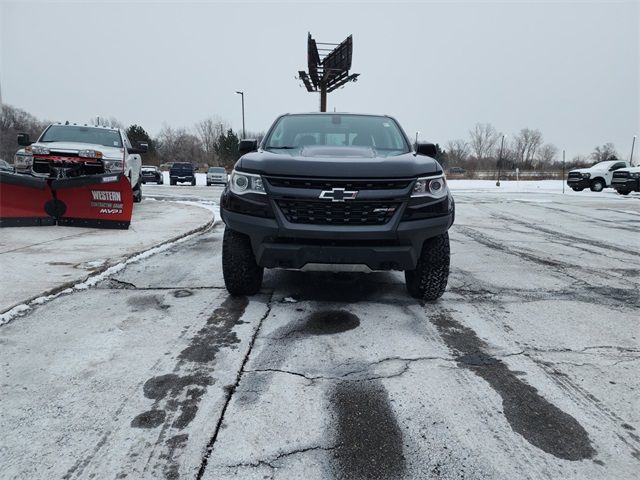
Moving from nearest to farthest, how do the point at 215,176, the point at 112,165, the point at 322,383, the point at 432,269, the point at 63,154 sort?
the point at 322,383, the point at 432,269, the point at 63,154, the point at 112,165, the point at 215,176

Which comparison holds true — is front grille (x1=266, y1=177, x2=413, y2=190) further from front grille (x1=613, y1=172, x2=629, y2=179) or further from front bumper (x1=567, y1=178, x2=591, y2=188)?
front bumper (x1=567, y1=178, x2=591, y2=188)

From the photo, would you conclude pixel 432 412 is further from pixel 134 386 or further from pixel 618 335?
pixel 618 335

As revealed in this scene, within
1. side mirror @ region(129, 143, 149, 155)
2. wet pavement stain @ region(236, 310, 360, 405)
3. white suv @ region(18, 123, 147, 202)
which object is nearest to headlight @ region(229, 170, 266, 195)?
wet pavement stain @ region(236, 310, 360, 405)

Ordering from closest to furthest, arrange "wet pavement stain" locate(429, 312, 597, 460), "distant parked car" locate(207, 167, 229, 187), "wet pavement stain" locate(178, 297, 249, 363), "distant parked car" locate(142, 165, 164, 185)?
"wet pavement stain" locate(429, 312, 597, 460) → "wet pavement stain" locate(178, 297, 249, 363) → "distant parked car" locate(142, 165, 164, 185) → "distant parked car" locate(207, 167, 229, 187)

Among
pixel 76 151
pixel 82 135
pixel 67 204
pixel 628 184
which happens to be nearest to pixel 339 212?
pixel 67 204

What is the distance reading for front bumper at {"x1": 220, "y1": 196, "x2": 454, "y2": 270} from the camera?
10.9 feet

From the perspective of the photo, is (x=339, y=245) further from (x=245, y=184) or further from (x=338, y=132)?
(x=338, y=132)

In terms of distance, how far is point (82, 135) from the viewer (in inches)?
387

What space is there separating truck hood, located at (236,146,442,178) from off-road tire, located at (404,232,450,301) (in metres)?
0.58

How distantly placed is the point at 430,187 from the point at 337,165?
75 cm

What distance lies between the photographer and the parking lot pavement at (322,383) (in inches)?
72.3

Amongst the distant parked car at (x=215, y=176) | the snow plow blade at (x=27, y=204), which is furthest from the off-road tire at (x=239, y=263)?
the distant parked car at (x=215, y=176)

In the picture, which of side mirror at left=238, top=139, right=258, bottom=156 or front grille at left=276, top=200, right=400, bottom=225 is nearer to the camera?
front grille at left=276, top=200, right=400, bottom=225

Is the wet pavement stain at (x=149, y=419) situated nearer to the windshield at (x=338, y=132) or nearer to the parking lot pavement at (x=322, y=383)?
the parking lot pavement at (x=322, y=383)
